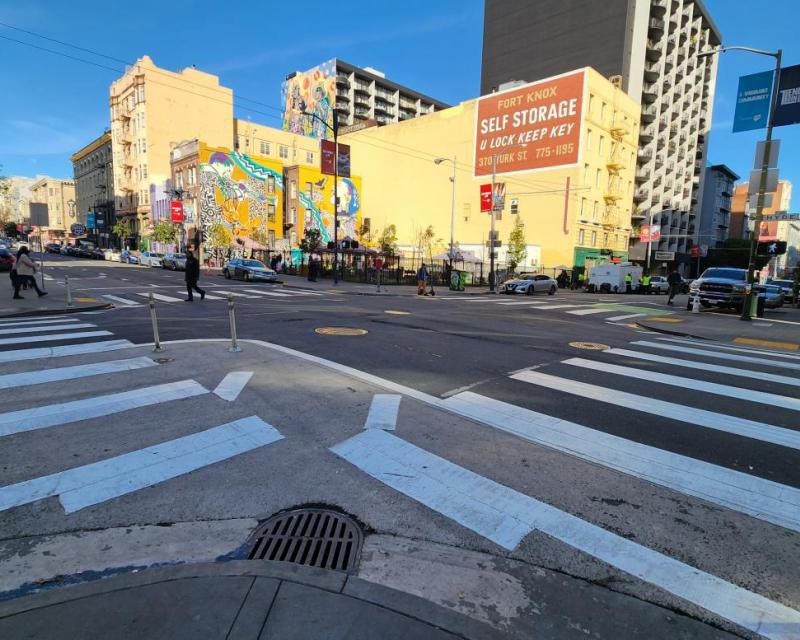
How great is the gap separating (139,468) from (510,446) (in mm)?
3284

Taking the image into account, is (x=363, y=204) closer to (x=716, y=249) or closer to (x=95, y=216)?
(x=95, y=216)

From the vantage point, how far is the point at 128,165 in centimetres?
6619

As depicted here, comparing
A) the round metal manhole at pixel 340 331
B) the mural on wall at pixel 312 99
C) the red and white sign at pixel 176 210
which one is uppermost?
the mural on wall at pixel 312 99

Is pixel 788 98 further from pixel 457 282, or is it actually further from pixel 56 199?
pixel 56 199

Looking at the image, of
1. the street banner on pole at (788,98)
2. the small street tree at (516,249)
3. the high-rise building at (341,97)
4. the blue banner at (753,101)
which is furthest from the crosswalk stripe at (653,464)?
the high-rise building at (341,97)

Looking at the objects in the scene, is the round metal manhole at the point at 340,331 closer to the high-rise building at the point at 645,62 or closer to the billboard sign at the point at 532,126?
the billboard sign at the point at 532,126

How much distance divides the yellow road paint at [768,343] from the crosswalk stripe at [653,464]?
9.00 meters

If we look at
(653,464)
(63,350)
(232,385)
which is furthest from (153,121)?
(653,464)

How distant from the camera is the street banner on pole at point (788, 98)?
1366 centimetres

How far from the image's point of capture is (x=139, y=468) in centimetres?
371

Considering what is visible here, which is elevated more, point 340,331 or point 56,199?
point 56,199

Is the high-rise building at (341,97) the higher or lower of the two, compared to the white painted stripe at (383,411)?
higher

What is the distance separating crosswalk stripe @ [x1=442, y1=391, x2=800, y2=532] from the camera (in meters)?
3.44

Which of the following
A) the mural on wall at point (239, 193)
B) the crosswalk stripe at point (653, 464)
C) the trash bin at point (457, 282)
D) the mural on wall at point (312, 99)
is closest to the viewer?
the crosswalk stripe at point (653, 464)
